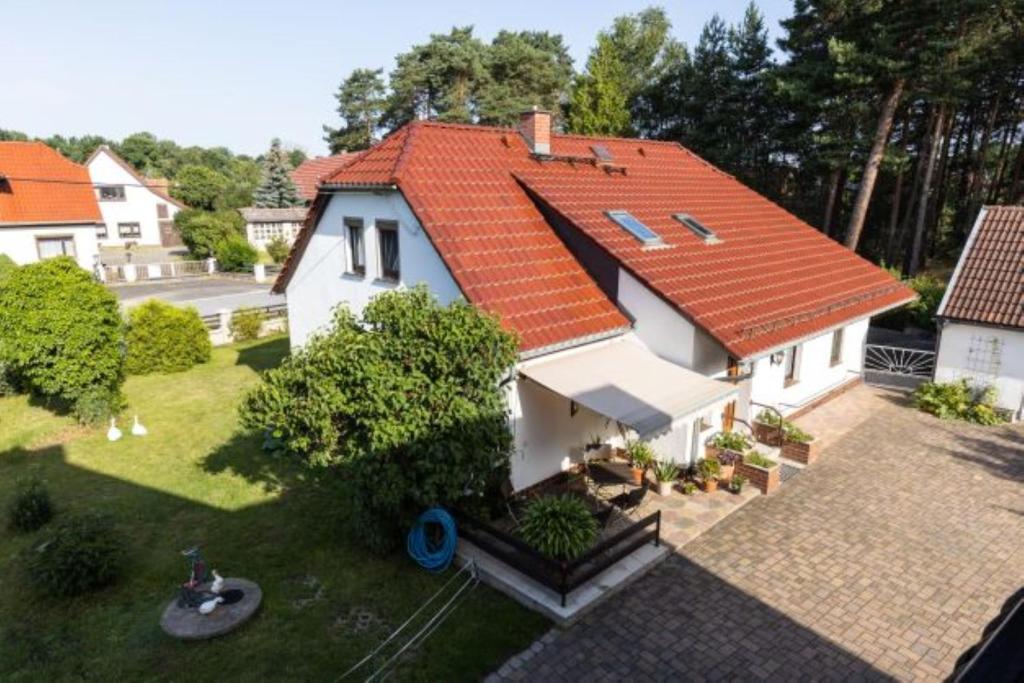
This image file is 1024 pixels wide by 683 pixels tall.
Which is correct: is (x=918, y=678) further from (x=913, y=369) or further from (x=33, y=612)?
(x=913, y=369)

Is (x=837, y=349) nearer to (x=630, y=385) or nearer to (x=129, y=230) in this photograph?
(x=630, y=385)

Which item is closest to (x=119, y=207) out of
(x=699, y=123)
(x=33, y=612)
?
(x=699, y=123)

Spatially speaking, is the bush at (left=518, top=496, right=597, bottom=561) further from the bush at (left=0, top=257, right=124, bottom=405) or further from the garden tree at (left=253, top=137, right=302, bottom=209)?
the garden tree at (left=253, top=137, right=302, bottom=209)

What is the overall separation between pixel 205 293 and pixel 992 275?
38804mm

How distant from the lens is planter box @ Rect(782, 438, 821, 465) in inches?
567

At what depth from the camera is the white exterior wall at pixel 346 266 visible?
13.6 m

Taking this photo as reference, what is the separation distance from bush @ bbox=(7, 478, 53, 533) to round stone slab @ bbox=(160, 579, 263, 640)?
4689 mm

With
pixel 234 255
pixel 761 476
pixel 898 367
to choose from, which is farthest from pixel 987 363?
pixel 234 255

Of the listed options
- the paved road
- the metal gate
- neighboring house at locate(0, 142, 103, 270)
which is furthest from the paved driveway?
neighboring house at locate(0, 142, 103, 270)

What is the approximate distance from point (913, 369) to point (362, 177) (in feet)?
62.3

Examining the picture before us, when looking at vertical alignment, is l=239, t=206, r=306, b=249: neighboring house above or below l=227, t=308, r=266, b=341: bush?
above

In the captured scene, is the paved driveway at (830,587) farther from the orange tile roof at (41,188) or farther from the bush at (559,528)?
the orange tile roof at (41,188)

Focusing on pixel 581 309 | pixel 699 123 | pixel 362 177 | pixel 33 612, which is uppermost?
pixel 699 123

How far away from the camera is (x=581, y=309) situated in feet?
44.0
